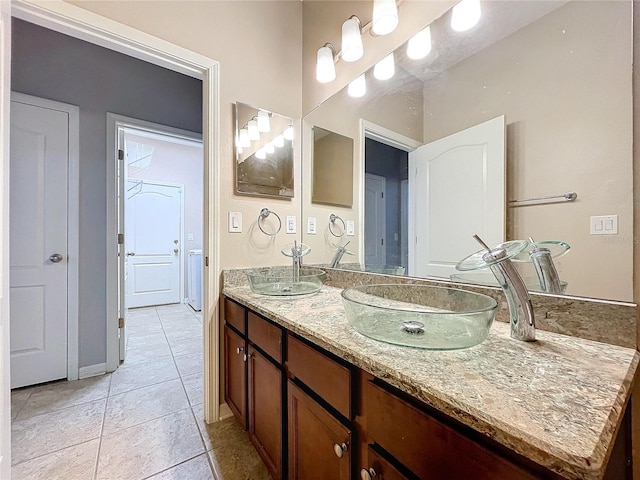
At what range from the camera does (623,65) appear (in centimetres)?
73

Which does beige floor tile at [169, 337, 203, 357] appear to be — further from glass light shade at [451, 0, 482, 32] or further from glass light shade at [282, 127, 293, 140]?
glass light shade at [451, 0, 482, 32]

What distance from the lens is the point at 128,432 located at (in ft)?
4.84

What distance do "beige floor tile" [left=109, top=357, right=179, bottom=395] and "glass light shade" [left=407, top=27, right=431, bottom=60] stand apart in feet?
8.46

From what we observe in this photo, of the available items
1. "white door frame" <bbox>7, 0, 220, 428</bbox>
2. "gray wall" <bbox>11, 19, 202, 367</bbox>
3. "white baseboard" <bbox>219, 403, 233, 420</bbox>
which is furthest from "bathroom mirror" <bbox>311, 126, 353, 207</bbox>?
"gray wall" <bbox>11, 19, 202, 367</bbox>

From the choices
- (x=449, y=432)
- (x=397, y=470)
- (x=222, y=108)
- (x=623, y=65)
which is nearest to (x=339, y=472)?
(x=397, y=470)

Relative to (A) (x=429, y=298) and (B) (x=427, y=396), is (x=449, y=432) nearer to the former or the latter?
(B) (x=427, y=396)

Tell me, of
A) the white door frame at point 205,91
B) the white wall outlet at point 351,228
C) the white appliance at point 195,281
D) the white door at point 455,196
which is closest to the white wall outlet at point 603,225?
the white door at point 455,196

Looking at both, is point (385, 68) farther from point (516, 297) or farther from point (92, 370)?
point (92, 370)

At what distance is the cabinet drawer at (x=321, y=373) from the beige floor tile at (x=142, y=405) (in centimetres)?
126

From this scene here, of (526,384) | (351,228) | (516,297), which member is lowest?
(526,384)

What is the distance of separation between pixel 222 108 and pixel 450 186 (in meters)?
1.29

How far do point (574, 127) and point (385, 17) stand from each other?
3.13 feet

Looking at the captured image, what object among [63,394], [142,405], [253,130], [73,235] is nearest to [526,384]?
[253,130]

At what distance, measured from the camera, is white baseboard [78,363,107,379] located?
2.06m
